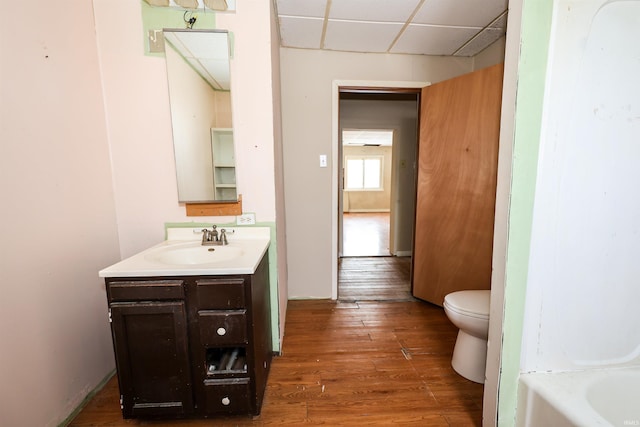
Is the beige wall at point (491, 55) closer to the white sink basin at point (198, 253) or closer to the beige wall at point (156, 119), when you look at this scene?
the beige wall at point (156, 119)

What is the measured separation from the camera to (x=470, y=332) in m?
1.50

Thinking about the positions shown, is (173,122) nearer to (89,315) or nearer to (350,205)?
(89,315)

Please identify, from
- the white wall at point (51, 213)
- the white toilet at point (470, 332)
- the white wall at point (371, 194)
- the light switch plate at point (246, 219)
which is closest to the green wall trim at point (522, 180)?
the white toilet at point (470, 332)

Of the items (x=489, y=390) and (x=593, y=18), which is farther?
(x=489, y=390)

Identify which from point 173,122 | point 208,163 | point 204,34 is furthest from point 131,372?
point 204,34

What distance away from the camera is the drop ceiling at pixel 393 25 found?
1.67m

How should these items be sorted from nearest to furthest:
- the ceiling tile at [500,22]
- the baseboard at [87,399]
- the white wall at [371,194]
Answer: the baseboard at [87,399] < the ceiling tile at [500,22] < the white wall at [371,194]

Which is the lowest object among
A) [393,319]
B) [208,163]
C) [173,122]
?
[393,319]

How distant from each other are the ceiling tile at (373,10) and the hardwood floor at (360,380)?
223 cm

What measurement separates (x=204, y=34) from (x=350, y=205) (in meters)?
7.51

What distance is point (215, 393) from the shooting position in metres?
1.19

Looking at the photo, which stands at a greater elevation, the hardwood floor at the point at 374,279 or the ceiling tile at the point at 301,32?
the ceiling tile at the point at 301,32

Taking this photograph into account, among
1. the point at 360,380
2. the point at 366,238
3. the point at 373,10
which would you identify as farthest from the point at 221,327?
the point at 366,238

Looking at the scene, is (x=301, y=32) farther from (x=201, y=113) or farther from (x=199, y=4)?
(x=201, y=113)
